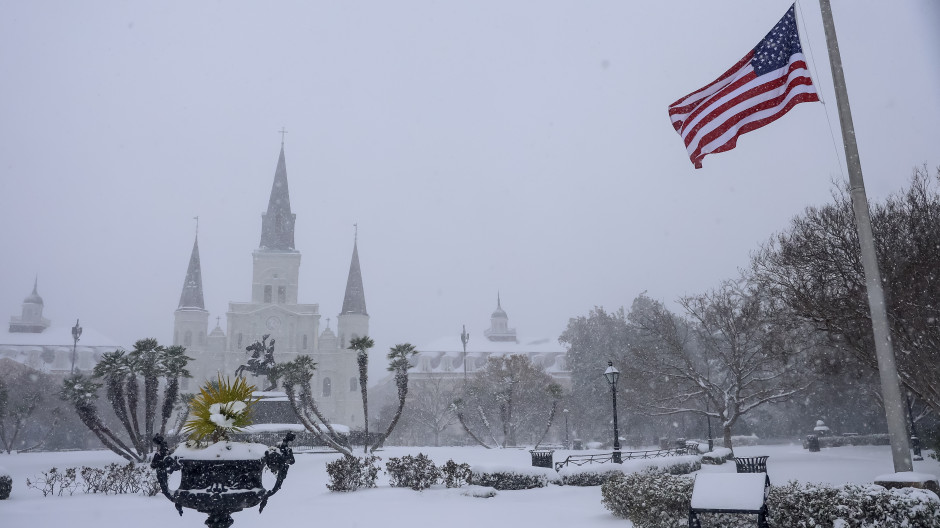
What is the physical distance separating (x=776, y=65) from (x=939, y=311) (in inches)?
459

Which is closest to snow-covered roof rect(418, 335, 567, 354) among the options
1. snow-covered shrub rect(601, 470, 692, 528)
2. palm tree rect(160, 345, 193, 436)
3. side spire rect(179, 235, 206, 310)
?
side spire rect(179, 235, 206, 310)

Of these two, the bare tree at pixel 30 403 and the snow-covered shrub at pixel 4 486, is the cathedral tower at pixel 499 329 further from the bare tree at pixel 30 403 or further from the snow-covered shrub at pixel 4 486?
the snow-covered shrub at pixel 4 486

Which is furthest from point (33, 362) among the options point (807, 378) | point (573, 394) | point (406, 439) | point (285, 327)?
point (807, 378)

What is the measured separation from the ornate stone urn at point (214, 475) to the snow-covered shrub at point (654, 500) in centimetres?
735

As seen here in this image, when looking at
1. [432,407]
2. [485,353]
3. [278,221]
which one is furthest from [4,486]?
[485,353]

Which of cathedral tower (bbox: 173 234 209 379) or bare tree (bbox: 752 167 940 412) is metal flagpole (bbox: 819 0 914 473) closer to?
bare tree (bbox: 752 167 940 412)

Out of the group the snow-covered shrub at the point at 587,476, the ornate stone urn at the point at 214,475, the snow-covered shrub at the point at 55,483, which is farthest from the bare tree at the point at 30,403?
the ornate stone urn at the point at 214,475

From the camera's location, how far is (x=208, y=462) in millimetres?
6234

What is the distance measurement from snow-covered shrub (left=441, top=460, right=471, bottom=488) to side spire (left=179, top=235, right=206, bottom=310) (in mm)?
68132

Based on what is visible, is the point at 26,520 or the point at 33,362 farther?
the point at 33,362

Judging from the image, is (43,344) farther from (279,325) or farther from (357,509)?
(357,509)

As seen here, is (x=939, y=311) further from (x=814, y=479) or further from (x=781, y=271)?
(x=781, y=271)

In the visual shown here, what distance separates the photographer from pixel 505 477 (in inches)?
742

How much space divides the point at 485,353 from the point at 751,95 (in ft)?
279
